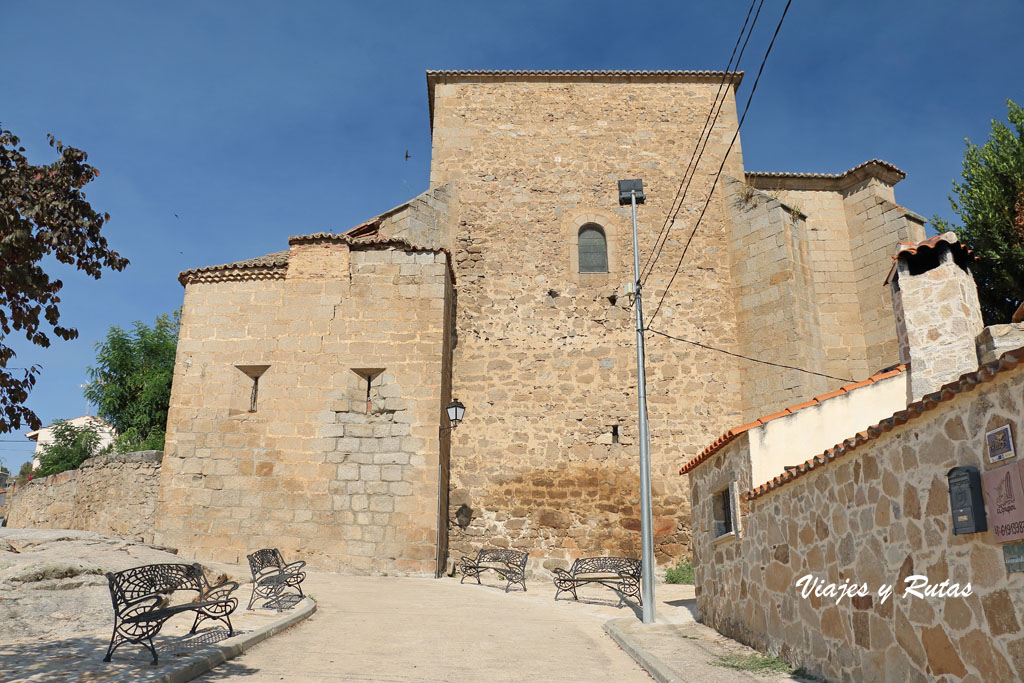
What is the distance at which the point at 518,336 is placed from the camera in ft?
51.1

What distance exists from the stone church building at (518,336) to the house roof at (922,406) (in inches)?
299

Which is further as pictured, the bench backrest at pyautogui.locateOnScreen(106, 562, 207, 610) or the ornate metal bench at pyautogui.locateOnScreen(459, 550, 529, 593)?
the ornate metal bench at pyautogui.locateOnScreen(459, 550, 529, 593)

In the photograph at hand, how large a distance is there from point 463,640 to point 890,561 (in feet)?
13.5

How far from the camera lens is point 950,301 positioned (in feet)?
29.3

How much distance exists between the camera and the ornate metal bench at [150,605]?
218 inches

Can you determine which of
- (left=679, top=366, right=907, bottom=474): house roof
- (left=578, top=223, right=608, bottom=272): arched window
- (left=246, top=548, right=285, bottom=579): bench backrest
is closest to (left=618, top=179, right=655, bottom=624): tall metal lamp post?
(left=679, top=366, right=907, bottom=474): house roof

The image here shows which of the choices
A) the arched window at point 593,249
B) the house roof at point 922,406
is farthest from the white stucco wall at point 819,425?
the arched window at point 593,249

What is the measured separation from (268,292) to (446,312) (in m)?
3.43

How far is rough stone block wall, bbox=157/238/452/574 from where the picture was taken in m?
12.5

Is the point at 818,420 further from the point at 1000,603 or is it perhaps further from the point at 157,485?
the point at 157,485

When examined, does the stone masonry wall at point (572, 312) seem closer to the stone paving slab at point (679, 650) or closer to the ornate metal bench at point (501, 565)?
the ornate metal bench at point (501, 565)

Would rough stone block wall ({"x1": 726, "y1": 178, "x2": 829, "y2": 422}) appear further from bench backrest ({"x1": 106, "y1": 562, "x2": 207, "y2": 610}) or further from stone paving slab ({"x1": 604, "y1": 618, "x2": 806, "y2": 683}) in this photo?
bench backrest ({"x1": 106, "y1": 562, "x2": 207, "y2": 610})

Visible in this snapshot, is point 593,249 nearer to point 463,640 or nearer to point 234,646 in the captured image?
point 463,640

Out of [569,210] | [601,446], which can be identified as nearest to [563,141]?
[569,210]
